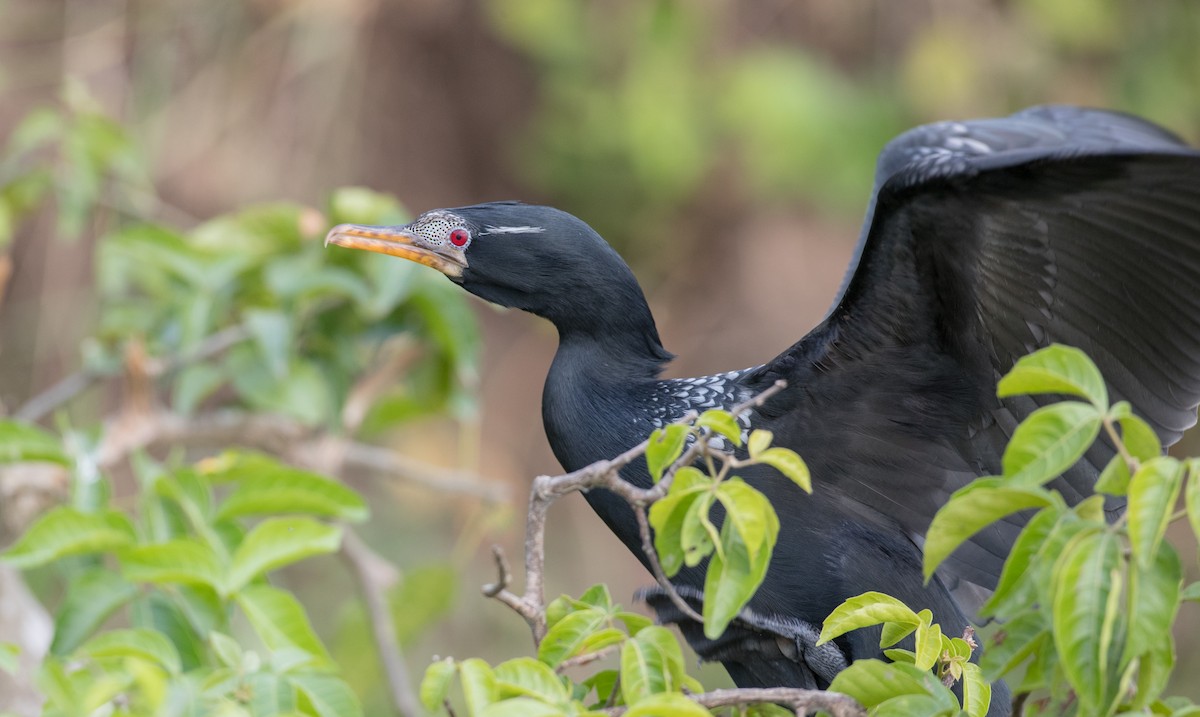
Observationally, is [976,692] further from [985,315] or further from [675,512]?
[985,315]

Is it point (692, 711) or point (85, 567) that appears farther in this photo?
point (85, 567)

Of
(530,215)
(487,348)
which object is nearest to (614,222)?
(487,348)

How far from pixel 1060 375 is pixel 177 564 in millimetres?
1521

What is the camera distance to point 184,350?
10.6ft

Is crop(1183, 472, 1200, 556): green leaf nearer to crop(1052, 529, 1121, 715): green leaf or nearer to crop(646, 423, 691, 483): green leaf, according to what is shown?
crop(1052, 529, 1121, 715): green leaf

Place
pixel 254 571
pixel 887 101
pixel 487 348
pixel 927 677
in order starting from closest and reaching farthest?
pixel 927 677
pixel 254 571
pixel 887 101
pixel 487 348

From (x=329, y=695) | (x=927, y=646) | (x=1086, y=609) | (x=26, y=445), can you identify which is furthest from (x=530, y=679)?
(x=26, y=445)

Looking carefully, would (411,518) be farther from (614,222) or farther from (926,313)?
(926,313)

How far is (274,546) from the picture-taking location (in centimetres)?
235

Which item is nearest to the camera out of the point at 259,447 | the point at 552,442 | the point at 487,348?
the point at 552,442

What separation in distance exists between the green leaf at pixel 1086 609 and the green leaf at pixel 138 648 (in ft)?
3.68

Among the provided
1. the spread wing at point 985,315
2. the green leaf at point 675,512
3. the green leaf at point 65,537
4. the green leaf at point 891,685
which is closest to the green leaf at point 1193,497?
the green leaf at point 891,685

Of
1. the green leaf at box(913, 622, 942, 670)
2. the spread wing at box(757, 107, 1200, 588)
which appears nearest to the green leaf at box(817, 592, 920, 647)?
the green leaf at box(913, 622, 942, 670)

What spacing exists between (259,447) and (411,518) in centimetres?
329
